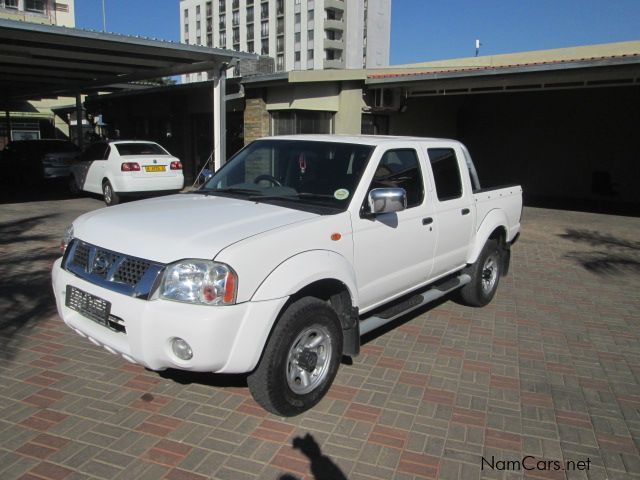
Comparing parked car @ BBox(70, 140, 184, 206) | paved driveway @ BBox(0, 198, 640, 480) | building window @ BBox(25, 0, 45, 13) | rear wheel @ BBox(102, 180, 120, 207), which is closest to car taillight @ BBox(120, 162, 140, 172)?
parked car @ BBox(70, 140, 184, 206)

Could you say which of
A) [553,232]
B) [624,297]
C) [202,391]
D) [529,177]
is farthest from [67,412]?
[529,177]

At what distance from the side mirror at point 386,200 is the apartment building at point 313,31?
76065mm

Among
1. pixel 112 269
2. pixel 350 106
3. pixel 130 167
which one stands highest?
pixel 350 106

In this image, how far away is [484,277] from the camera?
6082 millimetres

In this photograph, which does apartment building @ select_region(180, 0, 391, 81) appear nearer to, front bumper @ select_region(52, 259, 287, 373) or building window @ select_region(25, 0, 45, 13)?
building window @ select_region(25, 0, 45, 13)

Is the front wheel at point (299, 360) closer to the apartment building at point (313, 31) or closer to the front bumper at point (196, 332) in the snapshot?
the front bumper at point (196, 332)

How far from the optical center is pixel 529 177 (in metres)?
18.8

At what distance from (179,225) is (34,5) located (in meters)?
68.7

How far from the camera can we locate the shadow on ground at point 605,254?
8.18 meters

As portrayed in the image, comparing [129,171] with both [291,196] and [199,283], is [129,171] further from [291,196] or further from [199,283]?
[199,283]

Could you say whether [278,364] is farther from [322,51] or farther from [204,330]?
[322,51]

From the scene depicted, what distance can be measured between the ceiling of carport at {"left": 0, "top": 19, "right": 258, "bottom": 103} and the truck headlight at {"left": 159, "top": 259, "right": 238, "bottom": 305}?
9013mm

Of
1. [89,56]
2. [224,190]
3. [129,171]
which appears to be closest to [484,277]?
[224,190]

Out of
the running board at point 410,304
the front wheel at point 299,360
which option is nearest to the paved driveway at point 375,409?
the front wheel at point 299,360
